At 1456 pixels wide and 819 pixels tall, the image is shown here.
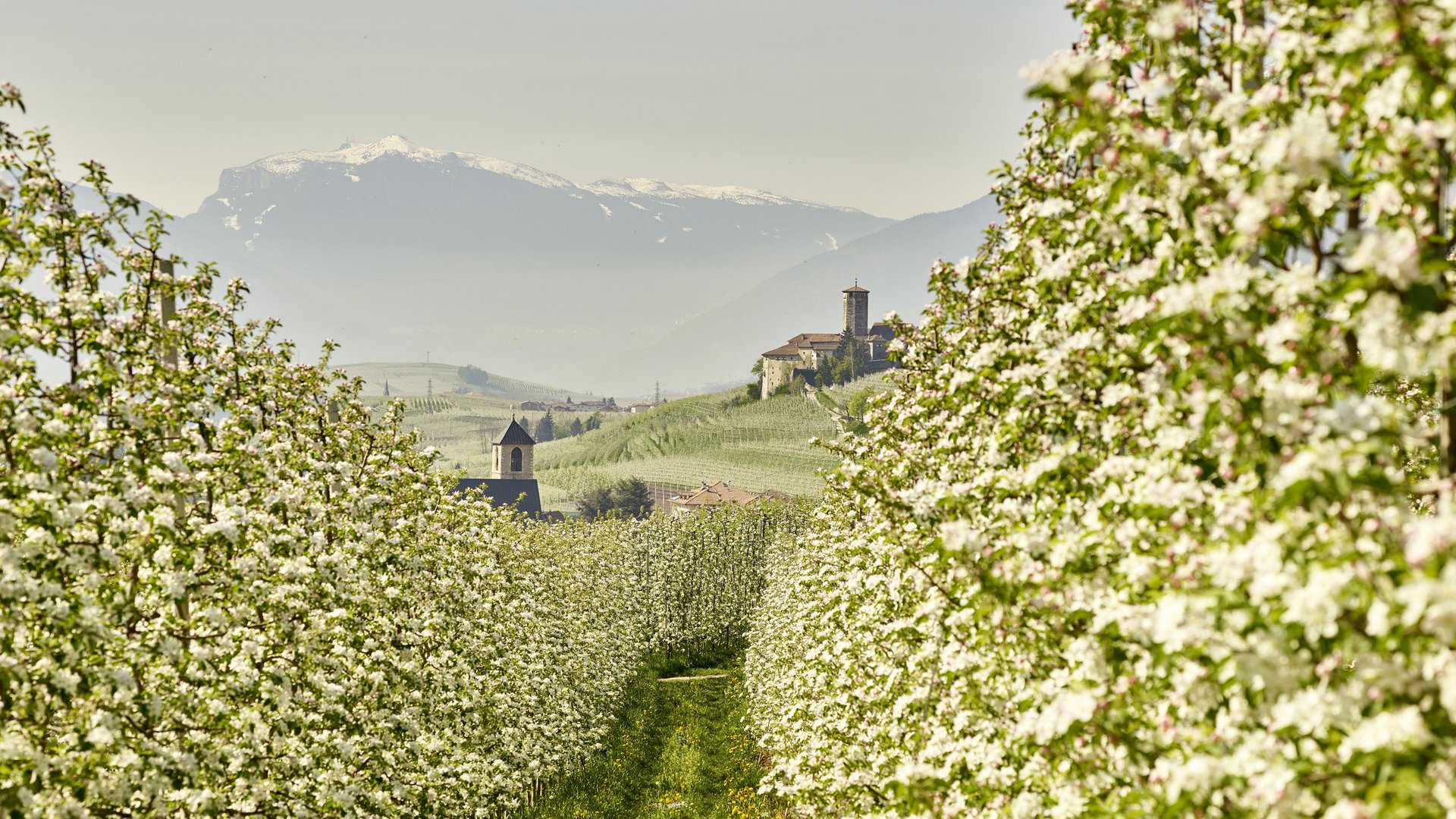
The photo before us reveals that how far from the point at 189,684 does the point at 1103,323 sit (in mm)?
9803

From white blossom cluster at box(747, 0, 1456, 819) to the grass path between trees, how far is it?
18.5m

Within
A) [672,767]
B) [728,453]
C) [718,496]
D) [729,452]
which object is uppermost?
[729,452]

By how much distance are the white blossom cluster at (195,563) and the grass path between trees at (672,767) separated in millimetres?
8625

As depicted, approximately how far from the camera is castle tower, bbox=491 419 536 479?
475ft

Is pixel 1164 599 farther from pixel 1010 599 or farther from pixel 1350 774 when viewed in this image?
pixel 1010 599

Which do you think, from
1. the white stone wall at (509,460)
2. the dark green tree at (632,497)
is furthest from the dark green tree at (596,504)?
the white stone wall at (509,460)

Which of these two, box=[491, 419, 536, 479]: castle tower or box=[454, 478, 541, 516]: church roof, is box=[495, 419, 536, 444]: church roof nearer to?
box=[491, 419, 536, 479]: castle tower

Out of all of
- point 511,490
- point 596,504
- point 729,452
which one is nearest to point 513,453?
point 511,490

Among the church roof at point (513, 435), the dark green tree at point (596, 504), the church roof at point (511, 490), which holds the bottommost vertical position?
the dark green tree at point (596, 504)

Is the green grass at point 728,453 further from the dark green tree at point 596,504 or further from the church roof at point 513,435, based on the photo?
the church roof at point 513,435

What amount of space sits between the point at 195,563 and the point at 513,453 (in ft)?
452

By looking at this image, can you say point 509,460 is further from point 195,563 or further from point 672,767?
point 195,563

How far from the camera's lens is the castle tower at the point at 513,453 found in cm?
14475

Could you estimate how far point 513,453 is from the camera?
14625 cm
